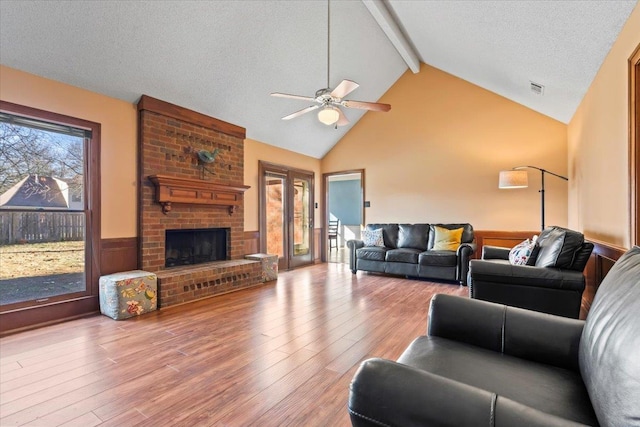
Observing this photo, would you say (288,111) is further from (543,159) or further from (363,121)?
(543,159)

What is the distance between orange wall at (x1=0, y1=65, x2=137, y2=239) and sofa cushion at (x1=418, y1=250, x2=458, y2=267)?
415 cm

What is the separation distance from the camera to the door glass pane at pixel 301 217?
21.3ft

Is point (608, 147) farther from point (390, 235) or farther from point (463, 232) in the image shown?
point (390, 235)

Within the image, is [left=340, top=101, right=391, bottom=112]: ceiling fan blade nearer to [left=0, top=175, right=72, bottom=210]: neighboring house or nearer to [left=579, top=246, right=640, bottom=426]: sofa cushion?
[left=579, top=246, right=640, bottom=426]: sofa cushion

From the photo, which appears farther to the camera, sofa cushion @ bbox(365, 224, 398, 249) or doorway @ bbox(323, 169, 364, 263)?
doorway @ bbox(323, 169, 364, 263)

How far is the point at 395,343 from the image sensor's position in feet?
8.45

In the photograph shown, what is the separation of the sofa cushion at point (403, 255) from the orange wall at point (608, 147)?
7.14 ft

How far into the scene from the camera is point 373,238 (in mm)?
5754

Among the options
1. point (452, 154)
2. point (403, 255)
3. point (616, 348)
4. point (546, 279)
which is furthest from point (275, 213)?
point (616, 348)

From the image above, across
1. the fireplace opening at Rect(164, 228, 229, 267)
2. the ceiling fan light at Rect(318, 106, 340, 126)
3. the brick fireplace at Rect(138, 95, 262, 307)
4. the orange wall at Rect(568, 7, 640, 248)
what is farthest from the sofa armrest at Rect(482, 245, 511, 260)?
the fireplace opening at Rect(164, 228, 229, 267)

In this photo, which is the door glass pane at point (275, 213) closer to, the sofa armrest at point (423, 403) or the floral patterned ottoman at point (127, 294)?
the floral patterned ottoman at point (127, 294)

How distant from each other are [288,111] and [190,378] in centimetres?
434

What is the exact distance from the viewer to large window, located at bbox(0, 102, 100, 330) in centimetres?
295

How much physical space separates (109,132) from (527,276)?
15.2ft
